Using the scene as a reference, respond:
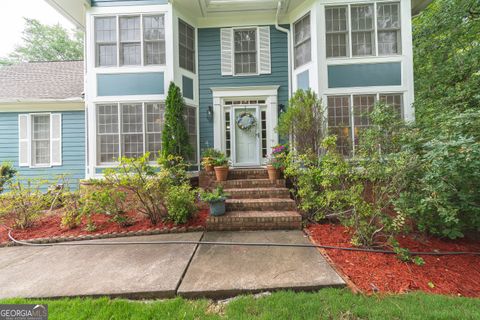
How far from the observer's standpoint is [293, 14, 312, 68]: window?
233 inches

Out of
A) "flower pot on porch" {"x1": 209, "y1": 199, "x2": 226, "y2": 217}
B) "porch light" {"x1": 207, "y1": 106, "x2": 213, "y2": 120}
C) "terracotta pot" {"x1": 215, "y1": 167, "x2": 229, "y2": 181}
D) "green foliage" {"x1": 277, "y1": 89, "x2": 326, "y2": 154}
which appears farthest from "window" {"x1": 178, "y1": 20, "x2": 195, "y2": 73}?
"flower pot on porch" {"x1": 209, "y1": 199, "x2": 226, "y2": 217}

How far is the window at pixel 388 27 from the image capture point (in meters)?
5.63

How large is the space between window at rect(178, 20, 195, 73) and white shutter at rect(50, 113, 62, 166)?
5.18 meters

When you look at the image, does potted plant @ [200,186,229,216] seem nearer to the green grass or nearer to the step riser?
the step riser

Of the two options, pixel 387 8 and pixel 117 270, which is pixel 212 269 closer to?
pixel 117 270

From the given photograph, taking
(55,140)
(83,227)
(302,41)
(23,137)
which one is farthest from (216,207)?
(23,137)

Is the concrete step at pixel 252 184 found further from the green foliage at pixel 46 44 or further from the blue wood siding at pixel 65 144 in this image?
the green foliage at pixel 46 44

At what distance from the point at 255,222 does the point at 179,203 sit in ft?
5.12

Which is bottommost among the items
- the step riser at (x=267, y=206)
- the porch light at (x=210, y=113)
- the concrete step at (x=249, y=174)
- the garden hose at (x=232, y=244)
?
the garden hose at (x=232, y=244)

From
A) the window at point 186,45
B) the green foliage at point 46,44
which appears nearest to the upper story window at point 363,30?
the window at point 186,45

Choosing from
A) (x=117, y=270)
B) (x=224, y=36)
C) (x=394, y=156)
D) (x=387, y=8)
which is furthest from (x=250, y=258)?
(x=387, y=8)

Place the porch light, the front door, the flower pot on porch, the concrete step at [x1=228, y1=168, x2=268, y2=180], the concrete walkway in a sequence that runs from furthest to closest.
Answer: the front door → the porch light → the concrete step at [x1=228, y1=168, x2=268, y2=180] → the flower pot on porch → the concrete walkway

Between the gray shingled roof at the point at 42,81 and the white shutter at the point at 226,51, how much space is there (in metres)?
5.52

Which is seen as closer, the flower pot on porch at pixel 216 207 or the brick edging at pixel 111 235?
the brick edging at pixel 111 235
